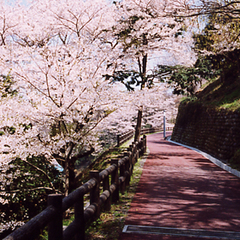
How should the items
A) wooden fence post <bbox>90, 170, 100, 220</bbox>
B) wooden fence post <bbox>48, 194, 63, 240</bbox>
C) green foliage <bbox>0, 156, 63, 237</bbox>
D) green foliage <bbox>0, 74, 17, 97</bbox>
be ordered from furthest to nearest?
green foliage <bbox>0, 156, 63, 237</bbox>, green foliage <bbox>0, 74, 17, 97</bbox>, wooden fence post <bbox>90, 170, 100, 220</bbox>, wooden fence post <bbox>48, 194, 63, 240</bbox>

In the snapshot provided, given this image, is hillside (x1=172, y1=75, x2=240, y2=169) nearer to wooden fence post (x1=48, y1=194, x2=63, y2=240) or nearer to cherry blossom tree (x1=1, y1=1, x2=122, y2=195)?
cherry blossom tree (x1=1, y1=1, x2=122, y2=195)

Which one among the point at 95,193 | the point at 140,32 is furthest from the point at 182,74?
the point at 95,193

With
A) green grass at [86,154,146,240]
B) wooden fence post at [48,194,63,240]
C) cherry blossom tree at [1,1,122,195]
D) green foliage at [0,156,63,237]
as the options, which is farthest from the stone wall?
wooden fence post at [48,194,63,240]

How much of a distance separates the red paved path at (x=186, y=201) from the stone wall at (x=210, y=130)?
9.82 ft

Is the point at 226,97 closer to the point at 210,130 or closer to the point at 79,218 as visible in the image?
the point at 210,130

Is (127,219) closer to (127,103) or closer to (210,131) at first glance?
(127,103)

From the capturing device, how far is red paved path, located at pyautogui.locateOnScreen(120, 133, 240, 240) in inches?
192

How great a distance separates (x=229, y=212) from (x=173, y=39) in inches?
482

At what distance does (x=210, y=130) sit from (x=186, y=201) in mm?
11312

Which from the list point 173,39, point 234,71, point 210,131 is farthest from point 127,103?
point 234,71

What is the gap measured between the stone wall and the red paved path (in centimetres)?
299

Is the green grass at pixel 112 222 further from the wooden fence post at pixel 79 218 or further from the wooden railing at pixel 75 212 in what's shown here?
the wooden fence post at pixel 79 218

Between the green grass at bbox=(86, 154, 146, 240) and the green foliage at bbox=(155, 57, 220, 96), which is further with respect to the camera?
the green foliage at bbox=(155, 57, 220, 96)

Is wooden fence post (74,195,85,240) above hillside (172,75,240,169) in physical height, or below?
below
